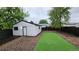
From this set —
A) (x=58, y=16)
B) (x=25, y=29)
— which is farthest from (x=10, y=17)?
(x=58, y=16)

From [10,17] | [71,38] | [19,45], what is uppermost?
[10,17]

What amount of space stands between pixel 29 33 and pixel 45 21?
0.41 m

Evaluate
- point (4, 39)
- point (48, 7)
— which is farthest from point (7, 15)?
point (48, 7)

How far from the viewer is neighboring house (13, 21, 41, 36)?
5.77 metres

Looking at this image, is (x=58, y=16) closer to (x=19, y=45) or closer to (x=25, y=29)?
(x=25, y=29)

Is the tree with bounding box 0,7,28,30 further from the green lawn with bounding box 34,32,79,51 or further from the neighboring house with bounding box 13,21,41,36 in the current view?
the green lawn with bounding box 34,32,79,51

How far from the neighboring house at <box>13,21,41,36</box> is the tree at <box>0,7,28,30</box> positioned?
101 mm

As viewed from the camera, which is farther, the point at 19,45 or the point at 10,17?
the point at 10,17

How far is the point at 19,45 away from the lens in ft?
18.7

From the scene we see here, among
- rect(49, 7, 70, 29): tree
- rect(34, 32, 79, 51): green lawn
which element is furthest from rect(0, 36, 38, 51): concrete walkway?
rect(49, 7, 70, 29): tree

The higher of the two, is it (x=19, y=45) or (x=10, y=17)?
(x=10, y=17)

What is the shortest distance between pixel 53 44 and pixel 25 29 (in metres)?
0.64
